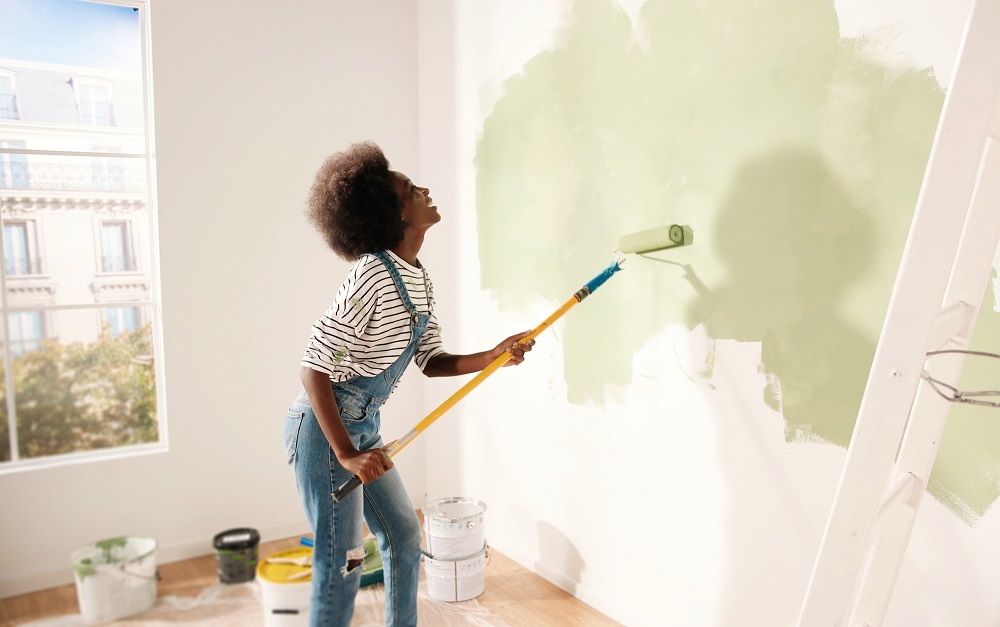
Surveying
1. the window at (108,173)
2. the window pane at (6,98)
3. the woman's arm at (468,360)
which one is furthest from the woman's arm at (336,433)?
the window at (108,173)

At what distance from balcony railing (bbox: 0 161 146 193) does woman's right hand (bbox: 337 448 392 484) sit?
10.7 ft

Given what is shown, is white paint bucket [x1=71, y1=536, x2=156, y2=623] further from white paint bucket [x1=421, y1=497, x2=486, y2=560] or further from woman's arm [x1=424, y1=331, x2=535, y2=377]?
woman's arm [x1=424, y1=331, x2=535, y2=377]

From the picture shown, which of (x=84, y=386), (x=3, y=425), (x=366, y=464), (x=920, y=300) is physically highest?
(x=920, y=300)

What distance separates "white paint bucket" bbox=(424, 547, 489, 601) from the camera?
233 cm

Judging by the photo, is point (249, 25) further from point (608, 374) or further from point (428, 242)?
point (608, 374)

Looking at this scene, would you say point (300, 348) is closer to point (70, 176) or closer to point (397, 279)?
point (397, 279)

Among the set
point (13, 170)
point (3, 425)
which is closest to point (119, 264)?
point (13, 170)

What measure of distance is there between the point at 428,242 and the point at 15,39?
9.11ft

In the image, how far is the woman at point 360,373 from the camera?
1559 mm

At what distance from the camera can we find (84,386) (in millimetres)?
7578

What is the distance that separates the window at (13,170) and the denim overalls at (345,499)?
3094 mm

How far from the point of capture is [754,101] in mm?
1689

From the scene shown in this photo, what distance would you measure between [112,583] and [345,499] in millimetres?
1177

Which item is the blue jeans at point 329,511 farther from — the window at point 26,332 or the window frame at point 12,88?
the window at point 26,332
